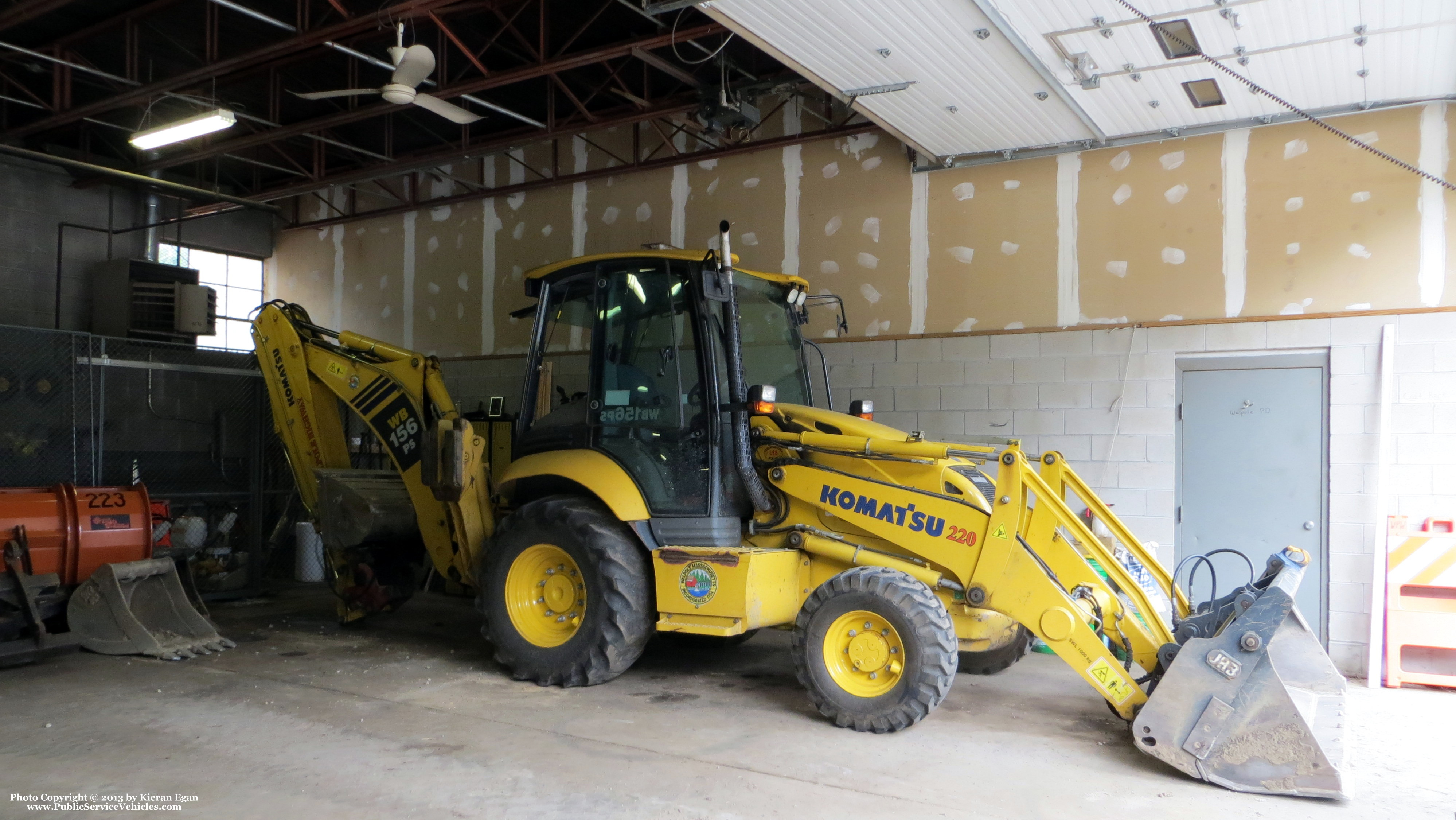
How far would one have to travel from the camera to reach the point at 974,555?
523 cm

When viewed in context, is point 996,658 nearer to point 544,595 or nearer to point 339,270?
point 544,595

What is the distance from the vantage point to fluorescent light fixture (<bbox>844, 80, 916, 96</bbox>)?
6.73 meters

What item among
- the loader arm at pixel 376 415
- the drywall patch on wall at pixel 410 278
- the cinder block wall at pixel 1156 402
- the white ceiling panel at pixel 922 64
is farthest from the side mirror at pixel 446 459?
the drywall patch on wall at pixel 410 278

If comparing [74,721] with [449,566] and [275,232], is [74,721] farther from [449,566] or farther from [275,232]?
[275,232]

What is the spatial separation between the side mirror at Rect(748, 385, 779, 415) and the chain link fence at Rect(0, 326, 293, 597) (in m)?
5.68

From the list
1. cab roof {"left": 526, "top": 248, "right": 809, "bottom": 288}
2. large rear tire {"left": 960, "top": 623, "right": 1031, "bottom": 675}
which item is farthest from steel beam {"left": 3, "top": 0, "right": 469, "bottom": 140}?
large rear tire {"left": 960, "top": 623, "right": 1031, "bottom": 675}

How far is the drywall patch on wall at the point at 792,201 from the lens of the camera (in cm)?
912

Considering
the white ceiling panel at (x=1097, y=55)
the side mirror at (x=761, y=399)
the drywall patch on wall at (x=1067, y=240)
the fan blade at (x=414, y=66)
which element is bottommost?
the side mirror at (x=761, y=399)

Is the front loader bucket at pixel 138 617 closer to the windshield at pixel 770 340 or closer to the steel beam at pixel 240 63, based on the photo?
the windshield at pixel 770 340

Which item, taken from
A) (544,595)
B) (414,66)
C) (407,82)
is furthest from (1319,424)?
(407,82)

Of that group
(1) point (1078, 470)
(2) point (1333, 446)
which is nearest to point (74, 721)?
(1) point (1078, 470)

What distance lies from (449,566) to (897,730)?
3.47 metres

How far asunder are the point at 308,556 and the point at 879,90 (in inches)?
298

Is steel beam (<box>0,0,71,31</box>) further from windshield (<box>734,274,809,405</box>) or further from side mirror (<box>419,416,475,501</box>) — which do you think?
windshield (<box>734,274,809,405</box>)
